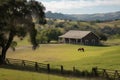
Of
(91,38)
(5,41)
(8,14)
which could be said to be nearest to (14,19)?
(8,14)

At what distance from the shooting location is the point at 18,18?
48.0 metres

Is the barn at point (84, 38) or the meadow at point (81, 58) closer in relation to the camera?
the meadow at point (81, 58)

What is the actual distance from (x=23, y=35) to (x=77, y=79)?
18.2 metres

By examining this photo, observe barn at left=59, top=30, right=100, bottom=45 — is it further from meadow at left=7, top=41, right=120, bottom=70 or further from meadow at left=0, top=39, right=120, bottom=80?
meadow at left=0, top=39, right=120, bottom=80

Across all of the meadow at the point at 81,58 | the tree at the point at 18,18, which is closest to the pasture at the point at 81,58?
the meadow at the point at 81,58

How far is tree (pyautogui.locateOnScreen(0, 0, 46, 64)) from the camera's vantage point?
154 feet

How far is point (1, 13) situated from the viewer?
46.6m

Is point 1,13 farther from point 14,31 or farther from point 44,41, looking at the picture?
point 44,41

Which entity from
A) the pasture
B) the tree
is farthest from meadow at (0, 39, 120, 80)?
the tree

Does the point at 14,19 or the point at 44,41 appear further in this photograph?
the point at 44,41

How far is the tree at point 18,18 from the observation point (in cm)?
4706

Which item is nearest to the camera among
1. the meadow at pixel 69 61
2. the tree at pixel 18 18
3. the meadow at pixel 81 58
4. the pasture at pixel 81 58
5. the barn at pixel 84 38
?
the meadow at pixel 69 61

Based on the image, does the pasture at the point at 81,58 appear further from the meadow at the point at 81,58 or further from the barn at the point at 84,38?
the barn at the point at 84,38

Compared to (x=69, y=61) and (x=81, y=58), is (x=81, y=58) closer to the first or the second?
(x=81, y=58)
